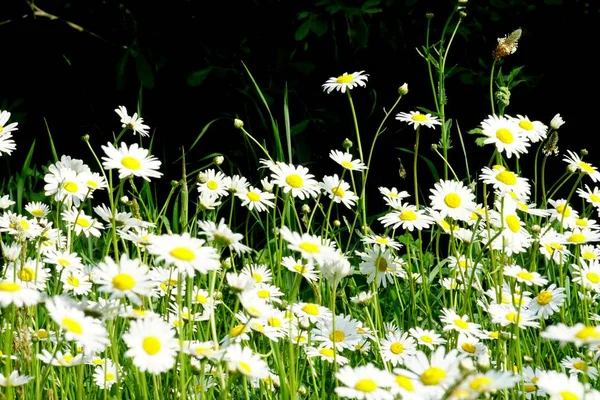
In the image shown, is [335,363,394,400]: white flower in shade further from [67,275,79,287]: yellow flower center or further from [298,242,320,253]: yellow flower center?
[67,275,79,287]: yellow flower center

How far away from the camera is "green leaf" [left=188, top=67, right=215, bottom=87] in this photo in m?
2.75

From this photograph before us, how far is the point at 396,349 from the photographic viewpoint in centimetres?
140

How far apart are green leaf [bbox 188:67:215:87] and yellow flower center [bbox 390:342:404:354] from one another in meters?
1.56

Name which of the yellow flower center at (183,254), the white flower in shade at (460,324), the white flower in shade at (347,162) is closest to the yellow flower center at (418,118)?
the white flower in shade at (347,162)

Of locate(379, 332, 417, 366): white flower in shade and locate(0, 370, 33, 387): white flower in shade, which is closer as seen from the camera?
locate(0, 370, 33, 387): white flower in shade

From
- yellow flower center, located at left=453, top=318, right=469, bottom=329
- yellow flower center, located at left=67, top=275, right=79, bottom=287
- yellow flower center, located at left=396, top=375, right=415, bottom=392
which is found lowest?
yellow flower center, located at left=396, top=375, right=415, bottom=392

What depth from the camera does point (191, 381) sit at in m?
1.33

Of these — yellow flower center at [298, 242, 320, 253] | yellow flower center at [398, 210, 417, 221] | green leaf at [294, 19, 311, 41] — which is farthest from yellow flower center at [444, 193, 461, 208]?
green leaf at [294, 19, 311, 41]

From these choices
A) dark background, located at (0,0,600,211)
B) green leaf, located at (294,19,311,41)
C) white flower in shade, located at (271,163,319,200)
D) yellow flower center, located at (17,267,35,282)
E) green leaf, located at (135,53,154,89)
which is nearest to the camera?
yellow flower center, located at (17,267,35,282)

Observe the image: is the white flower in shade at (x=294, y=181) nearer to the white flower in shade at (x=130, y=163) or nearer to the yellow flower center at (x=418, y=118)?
the white flower in shade at (x=130, y=163)

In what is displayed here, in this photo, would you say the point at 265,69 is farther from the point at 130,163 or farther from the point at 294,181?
the point at 130,163

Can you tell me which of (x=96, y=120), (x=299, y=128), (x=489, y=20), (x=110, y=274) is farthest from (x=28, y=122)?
(x=110, y=274)

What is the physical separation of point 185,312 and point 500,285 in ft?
1.84

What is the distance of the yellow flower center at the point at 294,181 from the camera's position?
1495mm
